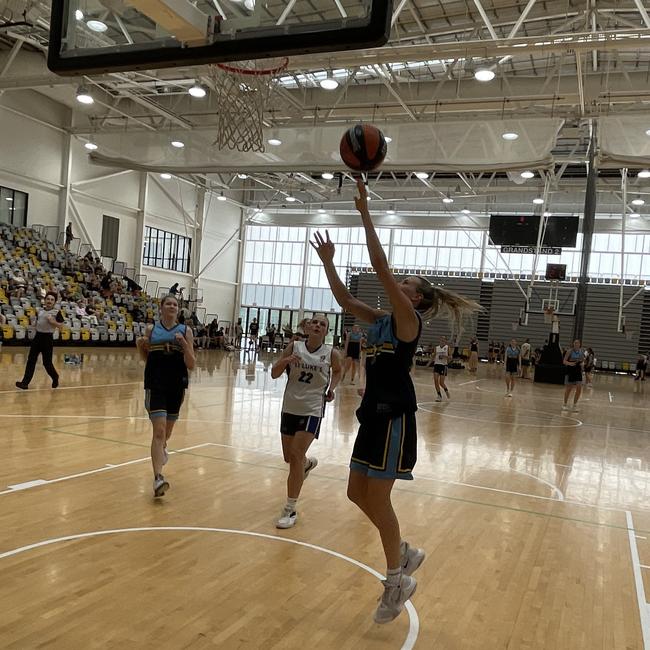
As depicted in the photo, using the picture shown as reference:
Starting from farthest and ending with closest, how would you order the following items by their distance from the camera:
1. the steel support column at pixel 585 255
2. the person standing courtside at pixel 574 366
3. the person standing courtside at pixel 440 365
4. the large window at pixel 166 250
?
the large window at pixel 166 250 → the steel support column at pixel 585 255 → the person standing courtside at pixel 440 365 → the person standing courtside at pixel 574 366

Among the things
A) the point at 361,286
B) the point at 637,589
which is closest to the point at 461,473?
the point at 637,589

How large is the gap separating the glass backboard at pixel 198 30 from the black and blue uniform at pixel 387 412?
71.8 inches

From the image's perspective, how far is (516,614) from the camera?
12.2ft

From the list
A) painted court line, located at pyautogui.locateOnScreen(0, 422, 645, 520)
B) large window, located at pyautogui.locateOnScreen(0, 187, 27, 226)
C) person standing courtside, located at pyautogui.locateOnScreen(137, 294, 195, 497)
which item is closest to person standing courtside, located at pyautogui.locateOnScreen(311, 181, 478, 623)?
person standing courtside, located at pyautogui.locateOnScreen(137, 294, 195, 497)

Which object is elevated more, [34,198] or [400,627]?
[34,198]

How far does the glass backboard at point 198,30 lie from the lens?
3.93 metres

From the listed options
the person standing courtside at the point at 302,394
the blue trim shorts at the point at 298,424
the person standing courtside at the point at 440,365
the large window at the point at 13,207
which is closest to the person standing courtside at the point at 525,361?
the person standing courtside at the point at 440,365

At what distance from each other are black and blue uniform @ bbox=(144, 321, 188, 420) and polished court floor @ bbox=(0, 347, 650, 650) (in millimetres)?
779

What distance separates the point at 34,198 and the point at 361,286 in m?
16.9

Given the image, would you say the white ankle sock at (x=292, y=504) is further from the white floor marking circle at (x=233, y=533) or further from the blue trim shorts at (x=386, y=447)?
the blue trim shorts at (x=386, y=447)

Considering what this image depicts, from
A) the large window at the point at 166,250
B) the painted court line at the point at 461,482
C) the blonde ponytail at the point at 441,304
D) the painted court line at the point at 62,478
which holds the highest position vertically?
the large window at the point at 166,250

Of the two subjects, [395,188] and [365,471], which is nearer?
[365,471]

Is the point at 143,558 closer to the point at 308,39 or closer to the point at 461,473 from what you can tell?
the point at 308,39

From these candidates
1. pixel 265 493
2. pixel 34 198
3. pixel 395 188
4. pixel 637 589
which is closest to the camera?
pixel 637 589
